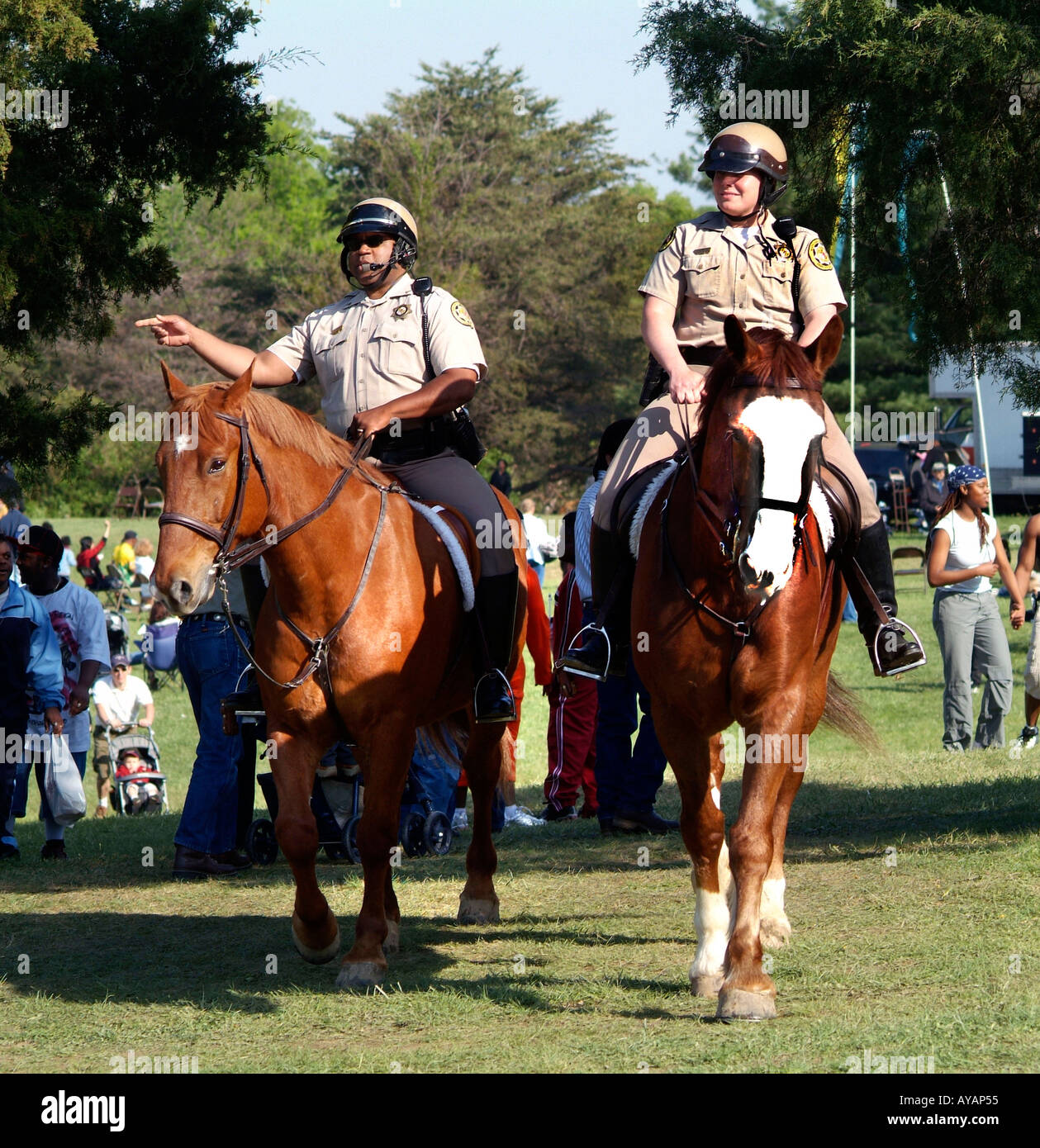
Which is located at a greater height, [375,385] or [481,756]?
[375,385]

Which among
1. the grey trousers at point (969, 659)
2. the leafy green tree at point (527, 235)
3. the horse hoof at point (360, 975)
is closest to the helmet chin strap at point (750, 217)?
the horse hoof at point (360, 975)

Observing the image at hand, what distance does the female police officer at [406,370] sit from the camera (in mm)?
7469

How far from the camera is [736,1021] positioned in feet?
18.4

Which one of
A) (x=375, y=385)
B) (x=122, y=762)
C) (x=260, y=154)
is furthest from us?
(x=122, y=762)

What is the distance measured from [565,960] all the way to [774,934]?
0.98 metres

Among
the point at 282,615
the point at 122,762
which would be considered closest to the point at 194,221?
the point at 122,762

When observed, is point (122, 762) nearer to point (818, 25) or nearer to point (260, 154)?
point (260, 154)

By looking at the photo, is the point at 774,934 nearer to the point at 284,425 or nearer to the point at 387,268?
the point at 284,425

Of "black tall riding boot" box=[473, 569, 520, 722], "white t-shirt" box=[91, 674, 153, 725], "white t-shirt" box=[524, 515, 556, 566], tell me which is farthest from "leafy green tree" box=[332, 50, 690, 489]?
"black tall riding boot" box=[473, 569, 520, 722]

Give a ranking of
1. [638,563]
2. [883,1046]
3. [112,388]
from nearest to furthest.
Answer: [883,1046] < [638,563] < [112,388]

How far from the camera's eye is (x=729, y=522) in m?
5.68

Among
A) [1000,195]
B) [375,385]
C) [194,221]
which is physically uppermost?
[194,221]

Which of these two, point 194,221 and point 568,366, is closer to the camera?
point 568,366

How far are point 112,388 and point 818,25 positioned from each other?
163ft
